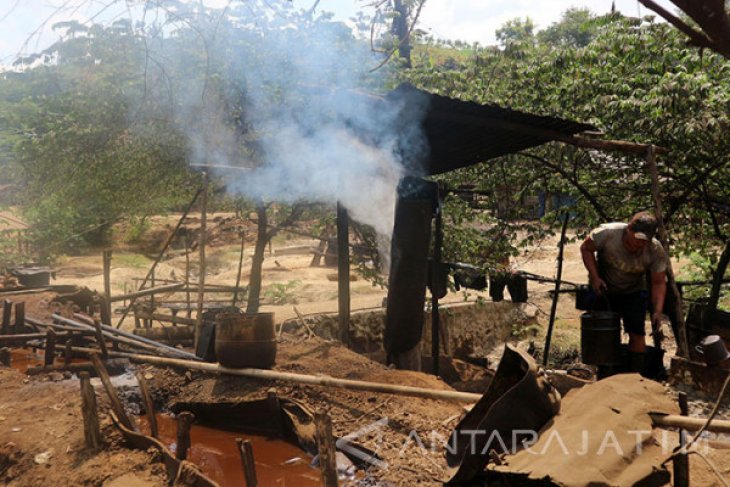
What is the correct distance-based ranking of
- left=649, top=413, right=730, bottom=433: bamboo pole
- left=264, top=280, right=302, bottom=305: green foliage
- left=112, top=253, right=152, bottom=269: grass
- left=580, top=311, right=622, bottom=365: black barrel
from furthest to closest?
left=112, top=253, right=152, bottom=269: grass < left=264, top=280, right=302, bottom=305: green foliage < left=580, top=311, right=622, bottom=365: black barrel < left=649, top=413, right=730, bottom=433: bamboo pole

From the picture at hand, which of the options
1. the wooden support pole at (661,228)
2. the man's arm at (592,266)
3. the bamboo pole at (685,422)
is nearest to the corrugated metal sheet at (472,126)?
the wooden support pole at (661,228)

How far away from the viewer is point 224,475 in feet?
17.9

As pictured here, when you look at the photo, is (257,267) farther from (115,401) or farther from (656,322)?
(656,322)

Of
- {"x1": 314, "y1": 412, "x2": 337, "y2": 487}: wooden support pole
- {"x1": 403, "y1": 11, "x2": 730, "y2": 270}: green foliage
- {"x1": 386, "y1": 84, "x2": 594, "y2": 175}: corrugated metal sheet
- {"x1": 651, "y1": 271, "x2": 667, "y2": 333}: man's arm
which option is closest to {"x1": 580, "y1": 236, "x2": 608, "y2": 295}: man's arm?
{"x1": 651, "y1": 271, "x2": 667, "y2": 333}: man's arm

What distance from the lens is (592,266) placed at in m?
6.53

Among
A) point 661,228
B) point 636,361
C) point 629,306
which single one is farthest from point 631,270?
point 636,361

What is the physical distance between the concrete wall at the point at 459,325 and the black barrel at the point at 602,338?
512 cm

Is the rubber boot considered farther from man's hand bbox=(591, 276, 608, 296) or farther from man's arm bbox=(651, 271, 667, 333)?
man's hand bbox=(591, 276, 608, 296)

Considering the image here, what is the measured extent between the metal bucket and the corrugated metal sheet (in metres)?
2.77

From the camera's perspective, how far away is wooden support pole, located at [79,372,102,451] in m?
5.20

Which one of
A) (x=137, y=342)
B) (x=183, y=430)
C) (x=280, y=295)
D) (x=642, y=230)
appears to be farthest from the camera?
(x=280, y=295)

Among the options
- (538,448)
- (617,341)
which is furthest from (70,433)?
(617,341)

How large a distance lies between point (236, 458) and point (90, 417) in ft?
4.56

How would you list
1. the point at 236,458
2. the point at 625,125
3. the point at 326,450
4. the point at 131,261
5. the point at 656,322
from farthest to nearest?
1. the point at 131,261
2. the point at 625,125
3. the point at 656,322
4. the point at 236,458
5. the point at 326,450
